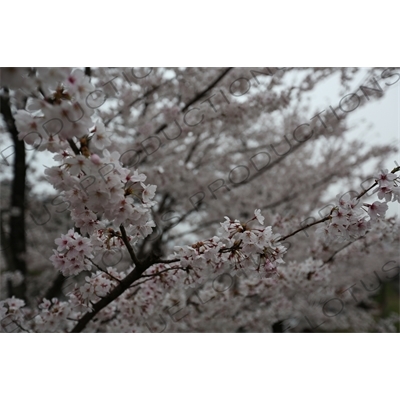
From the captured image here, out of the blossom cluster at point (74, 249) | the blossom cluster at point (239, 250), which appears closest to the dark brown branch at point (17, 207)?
the blossom cluster at point (74, 249)

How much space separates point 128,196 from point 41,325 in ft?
3.78

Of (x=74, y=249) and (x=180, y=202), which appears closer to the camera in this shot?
(x=74, y=249)

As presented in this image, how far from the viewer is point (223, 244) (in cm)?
131

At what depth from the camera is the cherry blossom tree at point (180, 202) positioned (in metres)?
1.05

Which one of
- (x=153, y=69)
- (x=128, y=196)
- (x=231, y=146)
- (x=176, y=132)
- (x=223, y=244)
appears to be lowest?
(x=223, y=244)

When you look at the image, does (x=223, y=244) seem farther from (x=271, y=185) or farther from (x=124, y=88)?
(x=271, y=185)

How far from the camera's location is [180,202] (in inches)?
170

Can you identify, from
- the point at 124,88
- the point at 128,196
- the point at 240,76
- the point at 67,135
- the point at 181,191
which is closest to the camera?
the point at 67,135

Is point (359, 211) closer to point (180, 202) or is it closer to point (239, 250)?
point (239, 250)

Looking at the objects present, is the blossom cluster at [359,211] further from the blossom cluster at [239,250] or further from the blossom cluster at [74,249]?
the blossom cluster at [74,249]

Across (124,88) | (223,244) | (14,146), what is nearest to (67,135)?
(223,244)

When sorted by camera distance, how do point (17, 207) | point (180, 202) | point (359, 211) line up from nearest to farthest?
point (359, 211) → point (17, 207) → point (180, 202)

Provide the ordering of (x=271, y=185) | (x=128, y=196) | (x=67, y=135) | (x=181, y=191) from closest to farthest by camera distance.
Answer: (x=67, y=135)
(x=128, y=196)
(x=181, y=191)
(x=271, y=185)

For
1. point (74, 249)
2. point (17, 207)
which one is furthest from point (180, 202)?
point (74, 249)
